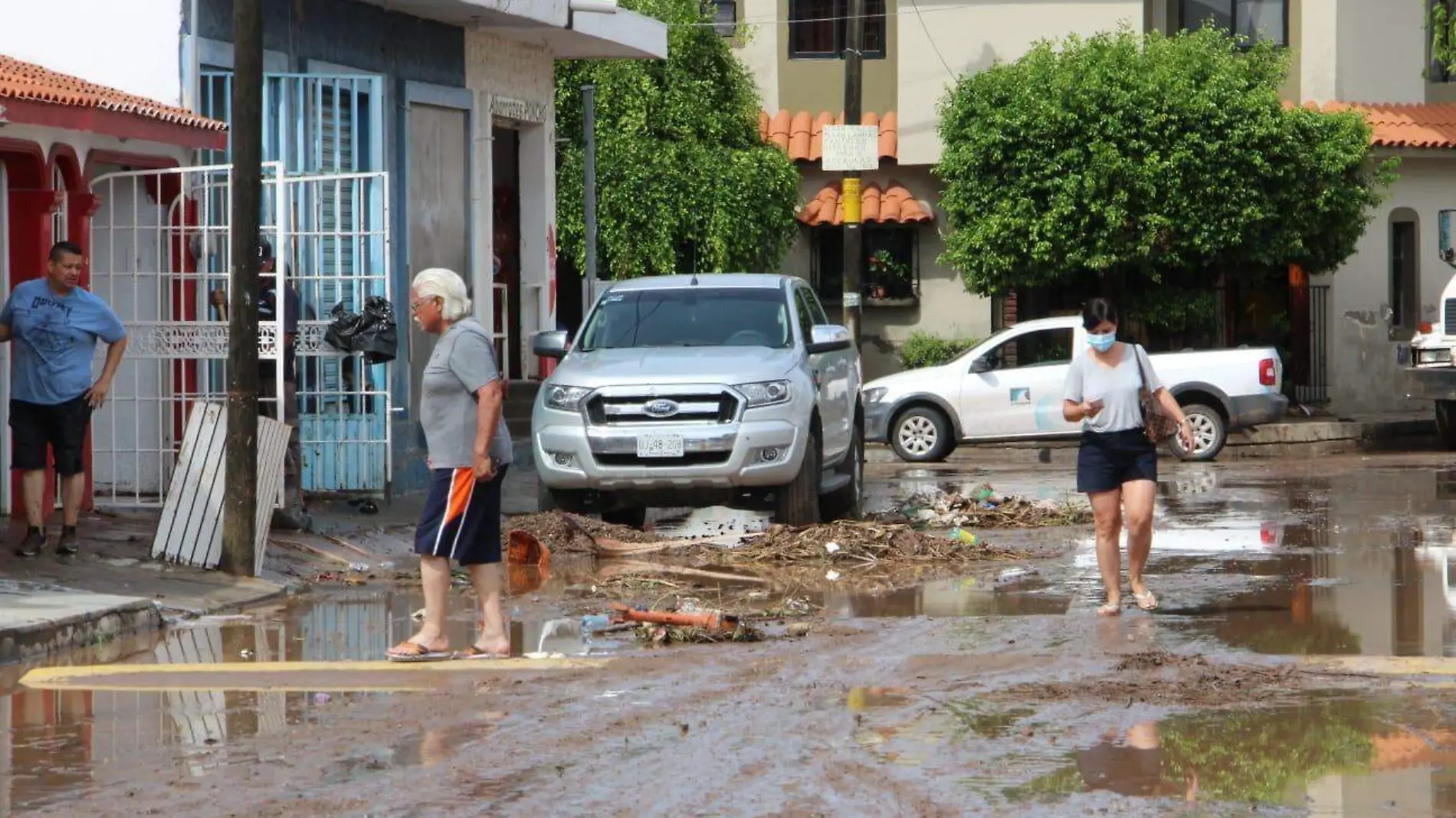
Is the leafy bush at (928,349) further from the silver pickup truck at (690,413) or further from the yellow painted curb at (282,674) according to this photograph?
the yellow painted curb at (282,674)

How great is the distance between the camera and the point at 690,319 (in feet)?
50.0

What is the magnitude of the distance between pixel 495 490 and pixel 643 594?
7.81 ft

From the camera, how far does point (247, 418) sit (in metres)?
11.8

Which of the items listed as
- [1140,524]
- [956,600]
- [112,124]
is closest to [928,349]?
[112,124]

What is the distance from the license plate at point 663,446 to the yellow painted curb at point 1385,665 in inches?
219

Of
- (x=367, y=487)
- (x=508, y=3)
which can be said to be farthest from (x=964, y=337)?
(x=367, y=487)

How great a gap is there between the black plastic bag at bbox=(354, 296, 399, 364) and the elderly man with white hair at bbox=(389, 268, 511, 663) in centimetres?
563

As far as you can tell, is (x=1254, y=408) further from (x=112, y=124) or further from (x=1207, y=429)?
(x=112, y=124)

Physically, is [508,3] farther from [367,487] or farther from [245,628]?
[245,628]

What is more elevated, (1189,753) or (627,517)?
(627,517)

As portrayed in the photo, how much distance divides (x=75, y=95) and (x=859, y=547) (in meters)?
5.58

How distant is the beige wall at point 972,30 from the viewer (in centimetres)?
3084

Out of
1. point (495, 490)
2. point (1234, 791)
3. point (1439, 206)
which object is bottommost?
point (1234, 791)

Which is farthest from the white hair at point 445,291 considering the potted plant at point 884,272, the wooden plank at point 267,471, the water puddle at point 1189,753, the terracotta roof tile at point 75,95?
the potted plant at point 884,272
